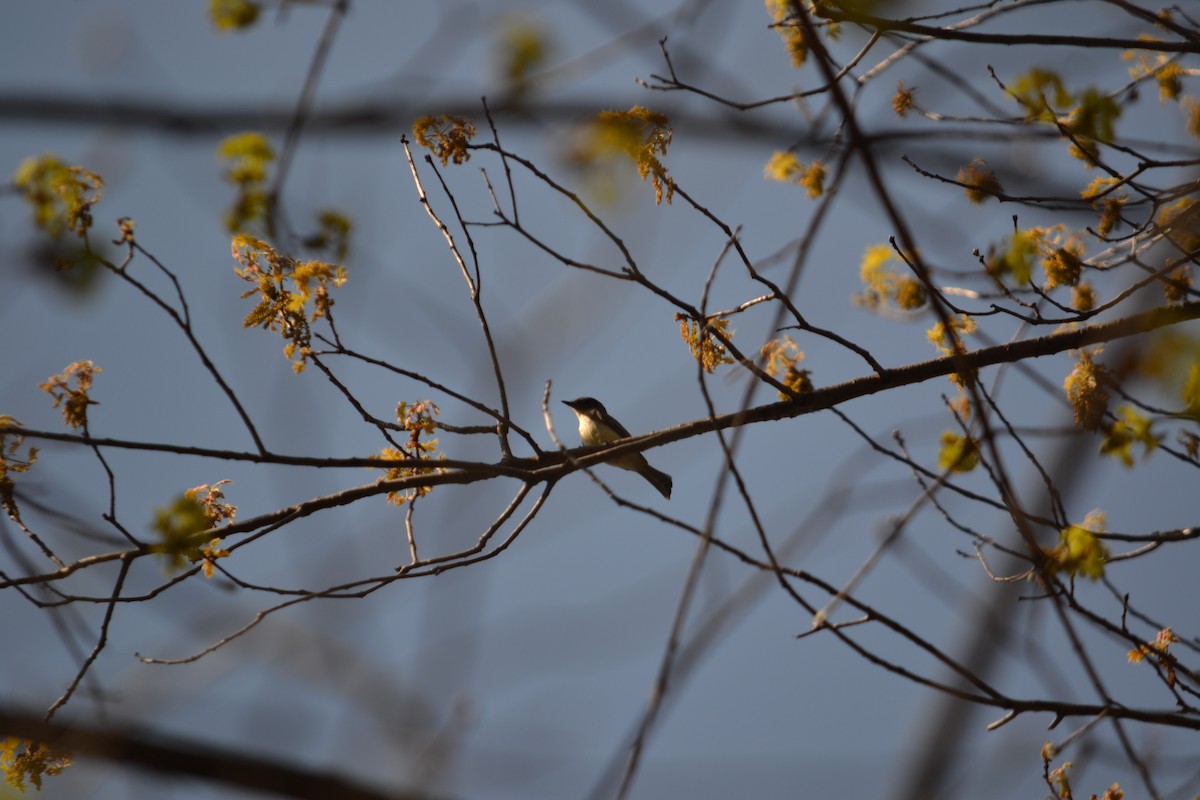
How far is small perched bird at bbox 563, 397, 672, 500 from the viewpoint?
7.48 m

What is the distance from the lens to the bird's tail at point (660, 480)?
7879 mm

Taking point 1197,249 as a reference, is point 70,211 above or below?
below

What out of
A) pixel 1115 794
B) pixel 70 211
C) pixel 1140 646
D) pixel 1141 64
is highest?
pixel 1141 64

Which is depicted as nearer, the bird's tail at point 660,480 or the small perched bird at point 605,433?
the small perched bird at point 605,433

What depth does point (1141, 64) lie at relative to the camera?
4.63 m

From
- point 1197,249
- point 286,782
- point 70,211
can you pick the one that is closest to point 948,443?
point 1197,249

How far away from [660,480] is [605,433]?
80 cm

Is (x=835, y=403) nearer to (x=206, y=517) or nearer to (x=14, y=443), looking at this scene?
(x=206, y=517)

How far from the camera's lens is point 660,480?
7938 millimetres

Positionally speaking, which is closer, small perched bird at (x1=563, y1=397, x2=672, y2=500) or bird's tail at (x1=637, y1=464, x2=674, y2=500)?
small perched bird at (x1=563, y1=397, x2=672, y2=500)

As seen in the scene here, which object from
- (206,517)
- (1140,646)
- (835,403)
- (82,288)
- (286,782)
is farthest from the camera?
(835,403)

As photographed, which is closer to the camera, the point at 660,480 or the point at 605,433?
the point at 660,480

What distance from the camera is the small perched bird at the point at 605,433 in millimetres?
7477

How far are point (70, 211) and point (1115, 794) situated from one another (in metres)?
4.68
